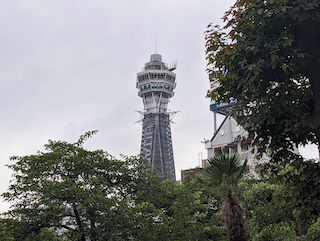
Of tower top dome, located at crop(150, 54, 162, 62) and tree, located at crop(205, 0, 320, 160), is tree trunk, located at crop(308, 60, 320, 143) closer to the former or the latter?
tree, located at crop(205, 0, 320, 160)

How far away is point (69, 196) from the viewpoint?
16.5m

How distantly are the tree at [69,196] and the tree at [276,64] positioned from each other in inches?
370

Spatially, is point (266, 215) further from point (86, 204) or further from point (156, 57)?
point (156, 57)

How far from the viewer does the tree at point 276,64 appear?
775 cm

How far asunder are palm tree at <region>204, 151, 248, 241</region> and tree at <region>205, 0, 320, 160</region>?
72.3 inches

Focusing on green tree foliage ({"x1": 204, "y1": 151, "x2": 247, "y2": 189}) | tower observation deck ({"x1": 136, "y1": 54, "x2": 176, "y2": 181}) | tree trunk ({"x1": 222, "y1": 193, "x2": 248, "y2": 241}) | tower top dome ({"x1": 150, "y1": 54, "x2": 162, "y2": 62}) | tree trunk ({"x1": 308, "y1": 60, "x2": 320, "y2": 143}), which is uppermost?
tower top dome ({"x1": 150, "y1": 54, "x2": 162, "y2": 62})

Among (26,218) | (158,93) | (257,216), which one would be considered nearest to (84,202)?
(26,218)

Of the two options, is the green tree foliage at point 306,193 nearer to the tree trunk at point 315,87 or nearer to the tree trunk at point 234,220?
the tree trunk at point 315,87

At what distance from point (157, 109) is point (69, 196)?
11990 cm

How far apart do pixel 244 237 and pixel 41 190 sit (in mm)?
9912

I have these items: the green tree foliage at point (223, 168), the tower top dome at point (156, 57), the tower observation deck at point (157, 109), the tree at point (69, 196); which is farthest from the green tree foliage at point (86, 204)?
the tower top dome at point (156, 57)

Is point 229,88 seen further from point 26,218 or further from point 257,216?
point 26,218

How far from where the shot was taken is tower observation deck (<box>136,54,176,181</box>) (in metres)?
129

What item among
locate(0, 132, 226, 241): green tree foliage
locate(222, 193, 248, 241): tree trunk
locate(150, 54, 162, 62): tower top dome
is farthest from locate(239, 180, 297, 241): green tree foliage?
locate(150, 54, 162, 62): tower top dome
